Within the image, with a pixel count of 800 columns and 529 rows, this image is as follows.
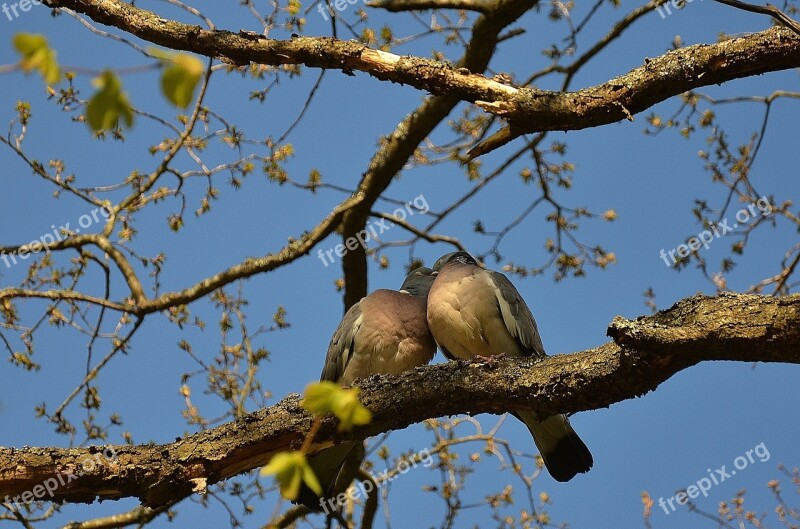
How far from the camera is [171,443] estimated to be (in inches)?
146

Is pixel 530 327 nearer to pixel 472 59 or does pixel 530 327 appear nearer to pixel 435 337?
pixel 435 337

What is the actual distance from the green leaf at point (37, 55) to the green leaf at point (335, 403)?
0.80 metres

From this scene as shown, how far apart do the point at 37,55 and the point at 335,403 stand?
0.91 meters

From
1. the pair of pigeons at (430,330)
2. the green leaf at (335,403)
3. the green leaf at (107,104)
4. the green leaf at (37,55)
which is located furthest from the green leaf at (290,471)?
the pair of pigeons at (430,330)

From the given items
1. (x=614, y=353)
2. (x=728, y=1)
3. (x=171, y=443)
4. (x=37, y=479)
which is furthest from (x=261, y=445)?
(x=728, y=1)

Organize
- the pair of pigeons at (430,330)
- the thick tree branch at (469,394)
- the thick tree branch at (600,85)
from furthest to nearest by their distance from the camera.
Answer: the pair of pigeons at (430,330), the thick tree branch at (600,85), the thick tree branch at (469,394)

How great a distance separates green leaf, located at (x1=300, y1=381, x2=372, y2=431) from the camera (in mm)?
1680

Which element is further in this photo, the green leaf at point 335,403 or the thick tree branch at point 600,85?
the thick tree branch at point 600,85

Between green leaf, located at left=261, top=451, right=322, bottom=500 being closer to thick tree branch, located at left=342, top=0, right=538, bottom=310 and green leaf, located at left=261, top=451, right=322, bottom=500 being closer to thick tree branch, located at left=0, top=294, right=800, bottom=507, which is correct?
thick tree branch, located at left=0, top=294, right=800, bottom=507

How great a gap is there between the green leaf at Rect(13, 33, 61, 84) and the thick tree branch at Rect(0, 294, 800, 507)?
235 cm

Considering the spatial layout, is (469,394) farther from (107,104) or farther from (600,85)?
(107,104)

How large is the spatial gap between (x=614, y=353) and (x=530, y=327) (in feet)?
6.12

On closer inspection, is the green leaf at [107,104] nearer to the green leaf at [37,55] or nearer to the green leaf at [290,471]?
the green leaf at [37,55]

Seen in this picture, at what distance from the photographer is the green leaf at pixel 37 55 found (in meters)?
1.45
